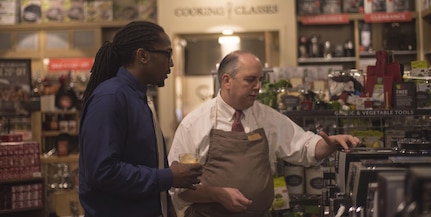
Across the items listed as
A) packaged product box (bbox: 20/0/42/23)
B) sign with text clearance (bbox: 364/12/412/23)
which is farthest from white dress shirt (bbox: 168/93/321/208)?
packaged product box (bbox: 20/0/42/23)

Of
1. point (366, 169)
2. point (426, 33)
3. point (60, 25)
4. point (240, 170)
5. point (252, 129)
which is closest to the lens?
point (366, 169)

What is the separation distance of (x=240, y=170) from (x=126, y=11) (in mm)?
5276

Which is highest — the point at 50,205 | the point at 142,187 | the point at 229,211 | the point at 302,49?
the point at 302,49

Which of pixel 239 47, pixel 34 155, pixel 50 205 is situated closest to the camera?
pixel 34 155

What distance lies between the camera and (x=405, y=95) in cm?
299

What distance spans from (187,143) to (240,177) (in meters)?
0.31

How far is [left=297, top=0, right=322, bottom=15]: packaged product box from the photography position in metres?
7.30

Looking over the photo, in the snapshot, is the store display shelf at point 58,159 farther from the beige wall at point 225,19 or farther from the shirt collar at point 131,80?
the shirt collar at point 131,80

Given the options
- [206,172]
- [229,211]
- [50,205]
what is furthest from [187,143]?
[50,205]

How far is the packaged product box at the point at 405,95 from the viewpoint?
2969 millimetres

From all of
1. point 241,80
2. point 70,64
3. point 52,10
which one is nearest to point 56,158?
point 70,64

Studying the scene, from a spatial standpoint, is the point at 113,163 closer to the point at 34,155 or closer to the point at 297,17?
the point at 34,155

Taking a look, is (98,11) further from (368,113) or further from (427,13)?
(368,113)

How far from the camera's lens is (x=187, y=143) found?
3.01 metres
